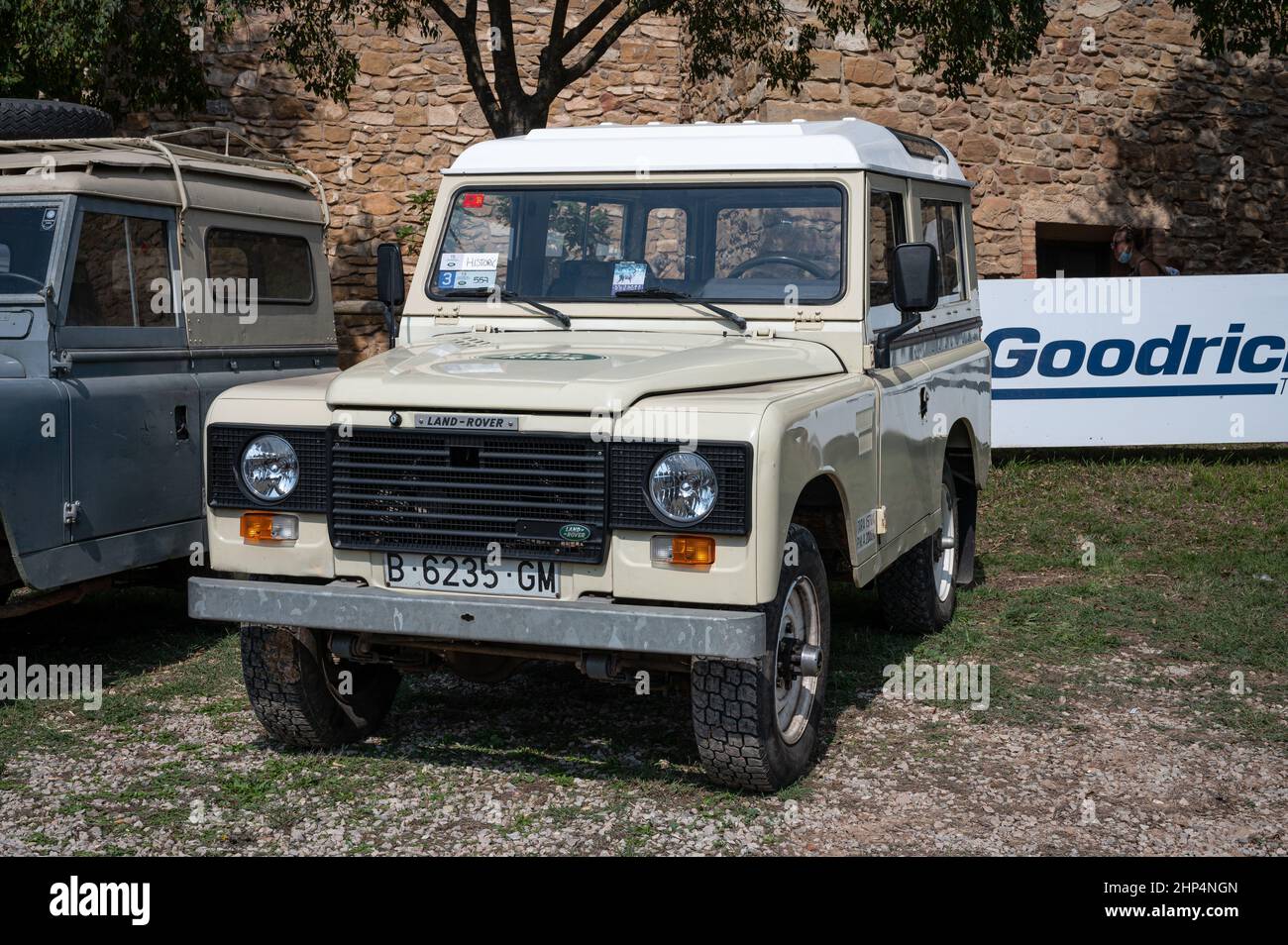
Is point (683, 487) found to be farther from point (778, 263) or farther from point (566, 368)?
point (778, 263)

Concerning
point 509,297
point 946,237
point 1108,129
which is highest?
point 1108,129

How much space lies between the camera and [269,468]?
445 centimetres

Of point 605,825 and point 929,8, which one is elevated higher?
point 929,8

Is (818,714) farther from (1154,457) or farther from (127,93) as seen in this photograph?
(127,93)

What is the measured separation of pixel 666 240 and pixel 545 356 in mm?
915

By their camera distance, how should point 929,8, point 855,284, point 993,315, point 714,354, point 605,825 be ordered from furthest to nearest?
point 993,315 → point 929,8 → point 855,284 → point 714,354 → point 605,825

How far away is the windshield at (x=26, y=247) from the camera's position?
18.8ft

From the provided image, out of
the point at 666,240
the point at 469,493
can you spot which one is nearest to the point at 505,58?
the point at 666,240

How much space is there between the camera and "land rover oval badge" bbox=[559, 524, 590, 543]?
4086 millimetres

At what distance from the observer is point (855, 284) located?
201 inches

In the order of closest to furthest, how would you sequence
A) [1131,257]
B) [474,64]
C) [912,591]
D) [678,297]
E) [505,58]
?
[678,297]
[912,591]
[505,58]
[474,64]
[1131,257]

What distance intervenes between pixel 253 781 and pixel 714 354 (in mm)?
2149

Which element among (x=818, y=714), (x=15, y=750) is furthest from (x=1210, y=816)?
(x=15, y=750)
